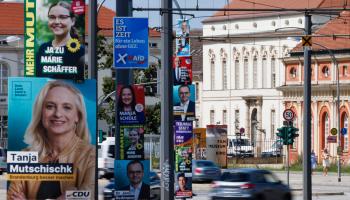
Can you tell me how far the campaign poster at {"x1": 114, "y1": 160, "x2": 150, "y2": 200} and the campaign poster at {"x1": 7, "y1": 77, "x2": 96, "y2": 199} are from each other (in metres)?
5.65

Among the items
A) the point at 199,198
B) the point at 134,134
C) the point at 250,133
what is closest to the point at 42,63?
the point at 134,134

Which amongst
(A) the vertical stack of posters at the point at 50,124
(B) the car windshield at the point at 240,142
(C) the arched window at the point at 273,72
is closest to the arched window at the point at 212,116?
(C) the arched window at the point at 273,72

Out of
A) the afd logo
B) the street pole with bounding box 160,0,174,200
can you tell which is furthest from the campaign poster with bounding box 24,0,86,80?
the street pole with bounding box 160,0,174,200

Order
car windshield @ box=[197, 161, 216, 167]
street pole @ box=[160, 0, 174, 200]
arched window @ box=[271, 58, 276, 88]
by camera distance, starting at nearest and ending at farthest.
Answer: street pole @ box=[160, 0, 174, 200], car windshield @ box=[197, 161, 216, 167], arched window @ box=[271, 58, 276, 88]

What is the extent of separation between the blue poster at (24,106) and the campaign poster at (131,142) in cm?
643

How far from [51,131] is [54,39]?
1.98m

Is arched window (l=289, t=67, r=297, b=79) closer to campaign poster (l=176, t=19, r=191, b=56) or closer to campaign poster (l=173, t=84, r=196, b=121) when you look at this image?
campaign poster (l=176, t=19, r=191, b=56)

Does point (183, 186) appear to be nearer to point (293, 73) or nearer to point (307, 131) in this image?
point (307, 131)

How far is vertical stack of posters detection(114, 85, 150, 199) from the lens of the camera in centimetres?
2973

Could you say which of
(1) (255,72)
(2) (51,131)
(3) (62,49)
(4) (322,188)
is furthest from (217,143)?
(1) (255,72)

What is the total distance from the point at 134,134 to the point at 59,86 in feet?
22.9

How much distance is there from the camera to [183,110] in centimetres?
4109

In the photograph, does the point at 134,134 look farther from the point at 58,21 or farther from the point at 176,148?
the point at 176,148

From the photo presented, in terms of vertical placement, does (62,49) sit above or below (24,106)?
above
